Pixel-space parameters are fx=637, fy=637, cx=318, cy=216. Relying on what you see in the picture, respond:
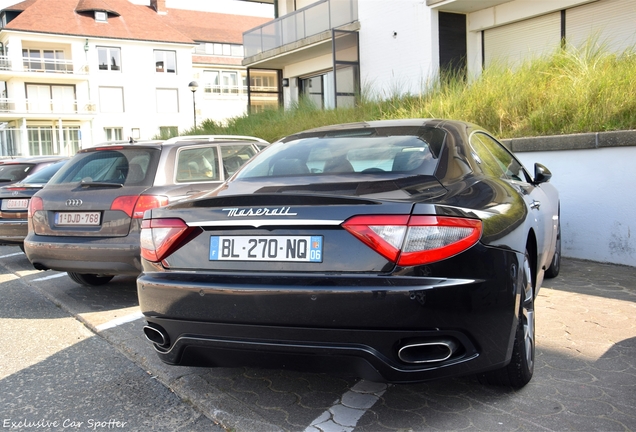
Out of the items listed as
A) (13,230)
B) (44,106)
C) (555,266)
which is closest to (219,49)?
(44,106)

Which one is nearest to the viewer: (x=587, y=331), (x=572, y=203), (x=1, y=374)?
(x=1, y=374)

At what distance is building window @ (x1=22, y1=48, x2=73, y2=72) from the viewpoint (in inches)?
2030

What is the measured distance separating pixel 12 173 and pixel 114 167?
4.93m

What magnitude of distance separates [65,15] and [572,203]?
55366mm

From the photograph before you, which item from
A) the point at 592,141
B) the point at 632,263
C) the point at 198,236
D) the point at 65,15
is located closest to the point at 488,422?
the point at 198,236

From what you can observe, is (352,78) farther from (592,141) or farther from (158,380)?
(158,380)

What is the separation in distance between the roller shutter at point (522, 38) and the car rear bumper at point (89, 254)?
1225cm

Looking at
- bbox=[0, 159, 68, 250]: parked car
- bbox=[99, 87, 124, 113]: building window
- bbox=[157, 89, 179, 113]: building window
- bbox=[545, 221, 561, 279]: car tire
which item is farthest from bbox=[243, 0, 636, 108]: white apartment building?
bbox=[157, 89, 179, 113]: building window

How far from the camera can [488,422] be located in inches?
121

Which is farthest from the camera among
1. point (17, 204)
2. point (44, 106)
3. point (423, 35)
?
point (44, 106)

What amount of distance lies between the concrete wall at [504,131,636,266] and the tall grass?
40 cm

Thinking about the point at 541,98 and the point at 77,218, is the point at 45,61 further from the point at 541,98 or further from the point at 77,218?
the point at 77,218

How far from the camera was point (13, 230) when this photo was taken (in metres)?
8.57

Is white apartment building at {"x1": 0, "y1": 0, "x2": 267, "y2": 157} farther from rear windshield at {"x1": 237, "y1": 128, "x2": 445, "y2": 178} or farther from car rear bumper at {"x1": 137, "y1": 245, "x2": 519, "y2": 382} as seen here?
car rear bumper at {"x1": 137, "y1": 245, "x2": 519, "y2": 382}
